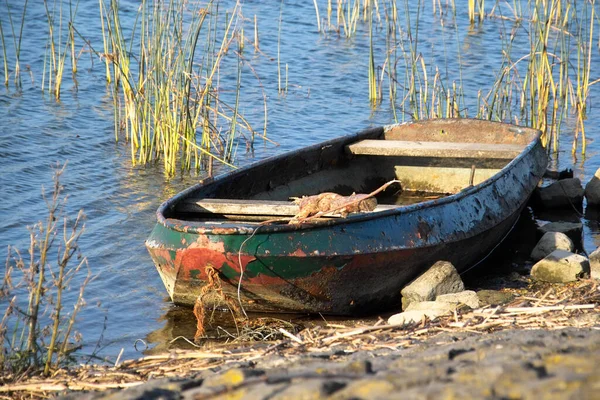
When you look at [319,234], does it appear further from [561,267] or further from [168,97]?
[168,97]

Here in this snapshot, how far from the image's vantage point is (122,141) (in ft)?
33.0

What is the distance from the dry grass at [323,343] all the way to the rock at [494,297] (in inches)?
19.5

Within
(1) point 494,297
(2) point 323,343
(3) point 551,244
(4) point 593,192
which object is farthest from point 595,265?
(2) point 323,343

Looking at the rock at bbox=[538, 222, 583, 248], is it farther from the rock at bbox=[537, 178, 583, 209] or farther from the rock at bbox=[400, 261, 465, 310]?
the rock at bbox=[400, 261, 465, 310]

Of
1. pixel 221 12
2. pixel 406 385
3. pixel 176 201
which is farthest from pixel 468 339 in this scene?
pixel 221 12

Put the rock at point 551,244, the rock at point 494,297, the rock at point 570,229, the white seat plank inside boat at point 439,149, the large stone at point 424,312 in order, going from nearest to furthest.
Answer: the large stone at point 424,312
the rock at point 494,297
the rock at point 551,244
the rock at point 570,229
the white seat plank inside boat at point 439,149

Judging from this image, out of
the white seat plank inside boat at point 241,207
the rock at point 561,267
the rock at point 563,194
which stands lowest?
the rock at point 563,194

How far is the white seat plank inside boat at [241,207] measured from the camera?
5.85 meters

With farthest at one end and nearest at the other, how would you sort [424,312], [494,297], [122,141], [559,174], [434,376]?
[122,141]
[559,174]
[494,297]
[424,312]
[434,376]

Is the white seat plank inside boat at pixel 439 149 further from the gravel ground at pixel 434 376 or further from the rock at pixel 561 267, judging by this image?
the gravel ground at pixel 434 376

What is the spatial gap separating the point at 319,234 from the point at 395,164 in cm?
326

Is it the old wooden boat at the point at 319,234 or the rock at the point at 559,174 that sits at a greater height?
the old wooden boat at the point at 319,234

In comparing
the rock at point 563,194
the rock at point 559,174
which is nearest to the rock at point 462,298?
the rock at point 563,194

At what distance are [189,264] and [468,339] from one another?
2.02 m
